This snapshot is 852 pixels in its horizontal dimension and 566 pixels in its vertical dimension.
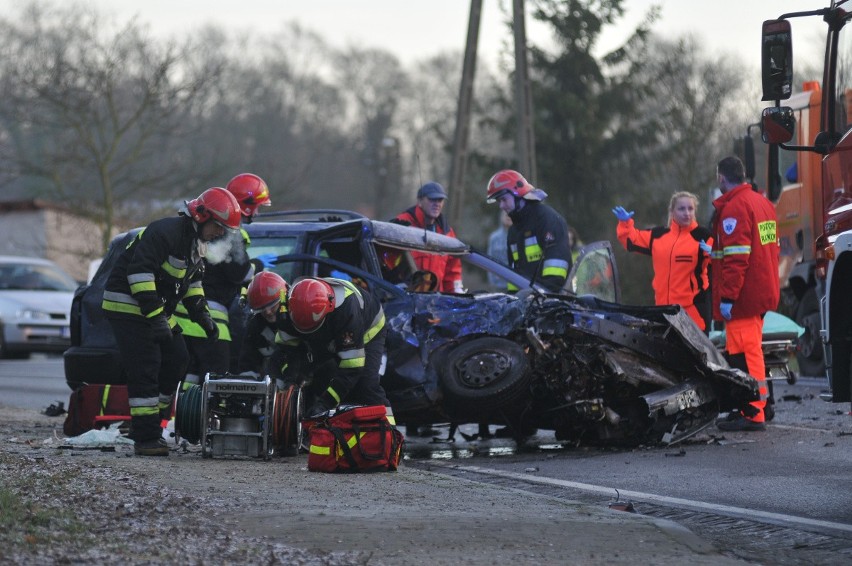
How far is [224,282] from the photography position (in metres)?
10.3

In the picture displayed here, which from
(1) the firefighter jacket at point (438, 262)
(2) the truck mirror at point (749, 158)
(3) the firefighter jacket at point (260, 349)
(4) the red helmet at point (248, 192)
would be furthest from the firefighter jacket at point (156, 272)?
(2) the truck mirror at point (749, 158)

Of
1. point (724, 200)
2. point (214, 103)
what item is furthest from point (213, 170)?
point (724, 200)

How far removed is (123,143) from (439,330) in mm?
28648

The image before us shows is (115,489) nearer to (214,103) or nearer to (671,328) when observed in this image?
(671,328)

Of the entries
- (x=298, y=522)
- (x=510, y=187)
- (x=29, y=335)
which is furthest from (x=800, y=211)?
(x=29, y=335)

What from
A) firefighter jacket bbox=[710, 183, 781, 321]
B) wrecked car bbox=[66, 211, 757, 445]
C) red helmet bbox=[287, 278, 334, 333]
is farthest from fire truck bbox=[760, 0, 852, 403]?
red helmet bbox=[287, 278, 334, 333]

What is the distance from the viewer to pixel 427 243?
11.1m

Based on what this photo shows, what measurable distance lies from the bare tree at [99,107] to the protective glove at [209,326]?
2389 cm

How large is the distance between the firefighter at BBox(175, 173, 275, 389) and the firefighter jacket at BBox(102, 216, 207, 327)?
0.34 metres

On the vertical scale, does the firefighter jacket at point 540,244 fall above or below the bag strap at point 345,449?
above

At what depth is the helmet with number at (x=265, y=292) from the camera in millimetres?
9148

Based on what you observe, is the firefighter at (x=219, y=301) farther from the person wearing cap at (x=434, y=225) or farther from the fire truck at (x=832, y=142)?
the fire truck at (x=832, y=142)

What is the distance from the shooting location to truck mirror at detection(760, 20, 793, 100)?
8266 millimetres

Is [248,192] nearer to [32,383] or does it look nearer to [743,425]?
[743,425]
